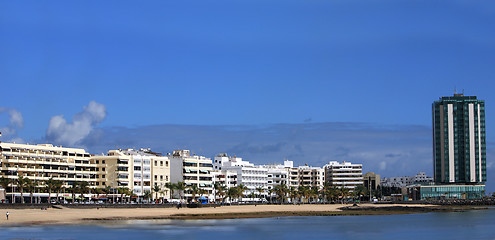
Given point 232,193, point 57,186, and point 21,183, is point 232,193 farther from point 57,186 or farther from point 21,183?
point 21,183

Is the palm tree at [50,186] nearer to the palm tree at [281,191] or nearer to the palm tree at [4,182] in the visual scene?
the palm tree at [4,182]

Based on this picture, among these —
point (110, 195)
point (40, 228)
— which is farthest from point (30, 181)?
point (40, 228)

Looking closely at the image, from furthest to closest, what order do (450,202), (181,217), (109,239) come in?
(450,202) → (181,217) → (109,239)

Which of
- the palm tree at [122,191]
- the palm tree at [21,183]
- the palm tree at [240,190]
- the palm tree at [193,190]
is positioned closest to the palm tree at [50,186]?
the palm tree at [21,183]

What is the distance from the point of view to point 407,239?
7150 cm

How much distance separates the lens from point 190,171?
167000 millimetres

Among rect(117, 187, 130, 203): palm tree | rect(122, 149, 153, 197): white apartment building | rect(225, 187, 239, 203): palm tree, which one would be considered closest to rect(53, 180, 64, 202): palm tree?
rect(117, 187, 130, 203): palm tree

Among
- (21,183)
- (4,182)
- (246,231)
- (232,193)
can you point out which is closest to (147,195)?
(232,193)

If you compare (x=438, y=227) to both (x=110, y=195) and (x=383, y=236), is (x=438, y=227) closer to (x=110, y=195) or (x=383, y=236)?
(x=383, y=236)

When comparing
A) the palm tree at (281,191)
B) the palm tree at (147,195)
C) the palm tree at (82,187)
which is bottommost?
the palm tree at (281,191)

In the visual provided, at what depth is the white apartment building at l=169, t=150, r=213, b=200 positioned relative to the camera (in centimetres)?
16538

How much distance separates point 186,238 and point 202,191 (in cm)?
9629

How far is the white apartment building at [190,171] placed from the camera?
16538 cm

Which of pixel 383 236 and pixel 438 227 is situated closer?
pixel 383 236
